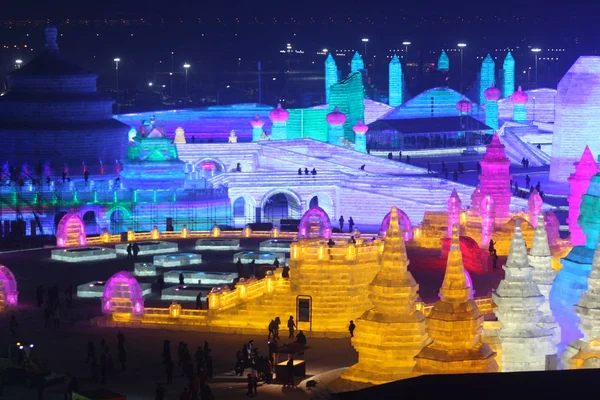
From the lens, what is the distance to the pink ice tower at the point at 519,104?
106 metres

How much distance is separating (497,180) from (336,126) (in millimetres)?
30755

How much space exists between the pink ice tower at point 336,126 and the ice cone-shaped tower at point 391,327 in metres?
53.0

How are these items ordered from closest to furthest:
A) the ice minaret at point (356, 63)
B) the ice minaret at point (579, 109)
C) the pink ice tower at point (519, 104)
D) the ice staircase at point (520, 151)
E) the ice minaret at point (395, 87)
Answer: the ice minaret at point (579, 109) → the ice staircase at point (520, 151) → the pink ice tower at point (519, 104) → the ice minaret at point (356, 63) → the ice minaret at point (395, 87)

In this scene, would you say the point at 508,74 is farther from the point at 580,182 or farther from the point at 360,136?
the point at 580,182

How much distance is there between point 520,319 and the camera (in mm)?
37281

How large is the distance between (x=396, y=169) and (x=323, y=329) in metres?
36.9

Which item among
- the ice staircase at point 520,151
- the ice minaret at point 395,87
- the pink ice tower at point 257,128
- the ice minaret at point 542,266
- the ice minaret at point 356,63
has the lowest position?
the ice minaret at point 542,266

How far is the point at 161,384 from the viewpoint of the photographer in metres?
40.8

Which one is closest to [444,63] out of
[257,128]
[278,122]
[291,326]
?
[278,122]

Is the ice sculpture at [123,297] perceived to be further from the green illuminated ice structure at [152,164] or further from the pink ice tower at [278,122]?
the pink ice tower at [278,122]

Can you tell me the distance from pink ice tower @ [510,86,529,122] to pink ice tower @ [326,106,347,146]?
55.8 feet

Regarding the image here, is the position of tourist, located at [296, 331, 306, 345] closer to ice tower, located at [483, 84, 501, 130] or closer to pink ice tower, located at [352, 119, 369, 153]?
pink ice tower, located at [352, 119, 369, 153]

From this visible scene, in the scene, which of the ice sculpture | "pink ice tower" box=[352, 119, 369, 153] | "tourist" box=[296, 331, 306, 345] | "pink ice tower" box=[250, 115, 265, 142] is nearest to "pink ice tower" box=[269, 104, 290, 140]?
"pink ice tower" box=[250, 115, 265, 142]

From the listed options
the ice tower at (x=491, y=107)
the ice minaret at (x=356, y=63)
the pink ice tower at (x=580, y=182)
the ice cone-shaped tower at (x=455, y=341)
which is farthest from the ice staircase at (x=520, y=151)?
the ice cone-shaped tower at (x=455, y=341)
